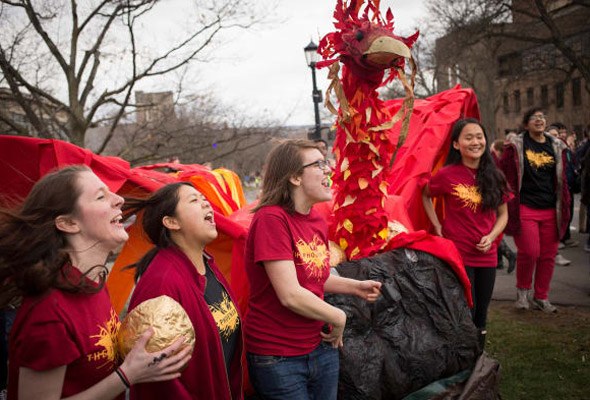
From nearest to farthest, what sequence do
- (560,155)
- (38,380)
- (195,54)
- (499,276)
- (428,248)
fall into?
1. (38,380)
2. (428,248)
3. (560,155)
4. (499,276)
5. (195,54)

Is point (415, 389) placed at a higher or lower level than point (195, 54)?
lower

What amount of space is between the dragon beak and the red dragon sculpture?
0.06 meters

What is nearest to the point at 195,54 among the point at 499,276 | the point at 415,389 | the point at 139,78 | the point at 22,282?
the point at 139,78

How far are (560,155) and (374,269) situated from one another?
2.75 m

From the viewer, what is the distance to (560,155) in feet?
15.1

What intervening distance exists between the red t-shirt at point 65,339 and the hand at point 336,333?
85 cm

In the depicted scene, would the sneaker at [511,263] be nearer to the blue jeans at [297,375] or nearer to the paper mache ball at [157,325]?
the blue jeans at [297,375]

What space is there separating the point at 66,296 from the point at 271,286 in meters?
0.82

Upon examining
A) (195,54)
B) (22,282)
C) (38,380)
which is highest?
(195,54)

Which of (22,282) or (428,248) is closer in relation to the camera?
(22,282)

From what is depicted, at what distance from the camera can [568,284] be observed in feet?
18.3

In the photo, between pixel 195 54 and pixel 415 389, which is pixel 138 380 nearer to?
pixel 415 389

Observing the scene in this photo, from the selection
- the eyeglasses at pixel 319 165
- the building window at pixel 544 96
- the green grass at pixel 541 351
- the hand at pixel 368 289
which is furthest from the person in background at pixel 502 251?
the building window at pixel 544 96

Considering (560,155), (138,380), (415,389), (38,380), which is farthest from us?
(560,155)
